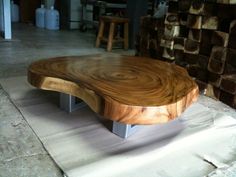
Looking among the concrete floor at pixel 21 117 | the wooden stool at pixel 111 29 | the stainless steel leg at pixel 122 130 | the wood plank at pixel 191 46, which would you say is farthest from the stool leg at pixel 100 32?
the stainless steel leg at pixel 122 130

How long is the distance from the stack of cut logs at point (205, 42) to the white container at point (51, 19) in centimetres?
301

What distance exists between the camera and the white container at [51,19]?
Answer: 4957 millimetres

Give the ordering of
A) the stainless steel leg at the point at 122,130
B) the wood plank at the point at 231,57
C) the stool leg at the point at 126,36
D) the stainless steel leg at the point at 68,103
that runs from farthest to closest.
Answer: the stool leg at the point at 126,36 → the wood plank at the point at 231,57 → the stainless steel leg at the point at 68,103 → the stainless steel leg at the point at 122,130

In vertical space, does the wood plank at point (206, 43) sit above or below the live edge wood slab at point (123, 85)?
above

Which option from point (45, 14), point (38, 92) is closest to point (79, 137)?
point (38, 92)

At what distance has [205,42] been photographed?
2.03 metres

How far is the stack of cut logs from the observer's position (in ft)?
6.09

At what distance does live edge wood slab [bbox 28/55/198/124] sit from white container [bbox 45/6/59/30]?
3565 millimetres

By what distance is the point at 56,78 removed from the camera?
129 cm

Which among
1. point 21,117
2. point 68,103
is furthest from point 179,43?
point 21,117

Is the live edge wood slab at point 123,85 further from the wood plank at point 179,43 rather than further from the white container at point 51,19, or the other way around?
the white container at point 51,19

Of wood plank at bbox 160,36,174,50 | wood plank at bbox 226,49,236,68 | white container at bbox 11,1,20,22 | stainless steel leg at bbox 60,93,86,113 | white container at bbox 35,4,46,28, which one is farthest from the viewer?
white container at bbox 11,1,20,22

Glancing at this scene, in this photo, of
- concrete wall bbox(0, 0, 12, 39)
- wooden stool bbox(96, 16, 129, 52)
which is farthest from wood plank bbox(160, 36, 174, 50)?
concrete wall bbox(0, 0, 12, 39)

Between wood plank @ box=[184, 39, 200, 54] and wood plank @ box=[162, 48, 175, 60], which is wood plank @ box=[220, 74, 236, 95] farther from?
wood plank @ box=[162, 48, 175, 60]
